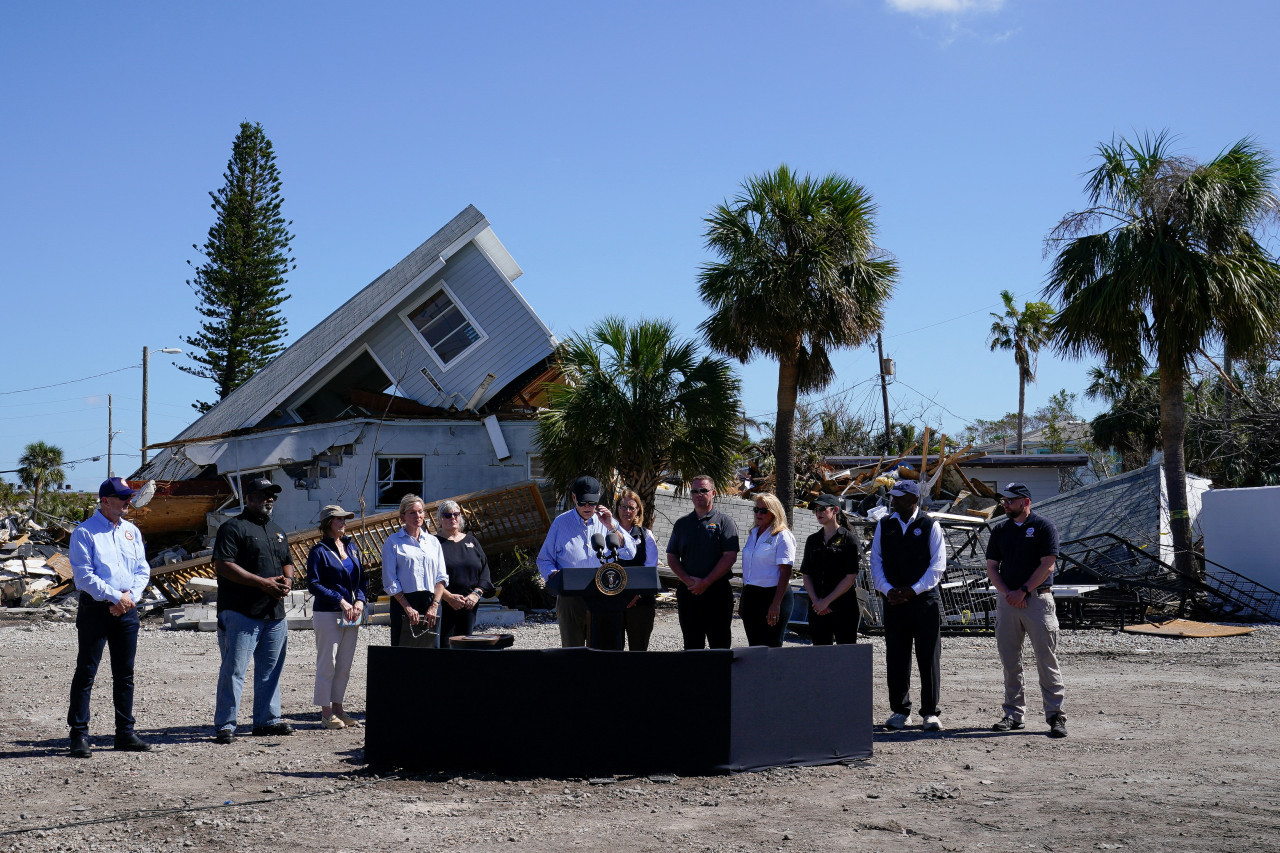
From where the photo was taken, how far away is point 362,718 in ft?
27.5

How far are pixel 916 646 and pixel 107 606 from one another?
215 inches

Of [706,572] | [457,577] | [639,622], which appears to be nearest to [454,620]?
[457,577]

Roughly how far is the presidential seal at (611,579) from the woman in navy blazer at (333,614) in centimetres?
227

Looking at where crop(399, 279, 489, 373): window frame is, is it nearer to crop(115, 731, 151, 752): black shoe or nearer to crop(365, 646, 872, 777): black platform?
crop(115, 731, 151, 752): black shoe

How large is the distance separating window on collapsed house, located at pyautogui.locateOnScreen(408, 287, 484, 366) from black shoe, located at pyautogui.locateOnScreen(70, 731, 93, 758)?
556 inches

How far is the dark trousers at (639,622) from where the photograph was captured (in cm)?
764

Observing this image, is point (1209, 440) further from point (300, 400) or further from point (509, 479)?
point (300, 400)

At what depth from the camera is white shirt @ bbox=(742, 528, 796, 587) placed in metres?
7.69

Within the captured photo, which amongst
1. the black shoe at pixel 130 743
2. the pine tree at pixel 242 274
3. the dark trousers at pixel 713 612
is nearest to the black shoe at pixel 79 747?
the black shoe at pixel 130 743

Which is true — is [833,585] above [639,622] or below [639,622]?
above

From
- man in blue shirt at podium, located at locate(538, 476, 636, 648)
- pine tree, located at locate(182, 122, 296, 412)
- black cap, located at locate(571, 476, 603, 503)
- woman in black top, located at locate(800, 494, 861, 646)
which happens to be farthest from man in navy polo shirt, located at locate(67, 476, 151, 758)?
pine tree, located at locate(182, 122, 296, 412)

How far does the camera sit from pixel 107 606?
704 cm

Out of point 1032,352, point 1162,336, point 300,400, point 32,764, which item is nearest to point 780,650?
point 32,764

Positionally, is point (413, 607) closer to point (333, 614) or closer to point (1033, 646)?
point (333, 614)
